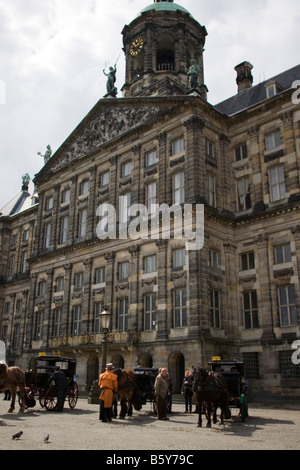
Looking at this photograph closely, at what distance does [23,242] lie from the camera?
50750 mm

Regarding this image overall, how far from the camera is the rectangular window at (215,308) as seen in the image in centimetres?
2769

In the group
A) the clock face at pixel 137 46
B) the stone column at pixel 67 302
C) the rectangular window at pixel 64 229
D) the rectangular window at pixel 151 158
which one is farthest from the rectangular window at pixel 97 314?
the clock face at pixel 137 46

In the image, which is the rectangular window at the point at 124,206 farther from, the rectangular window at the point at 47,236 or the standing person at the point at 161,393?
the standing person at the point at 161,393

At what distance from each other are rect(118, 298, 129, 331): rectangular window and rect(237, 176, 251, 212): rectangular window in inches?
414

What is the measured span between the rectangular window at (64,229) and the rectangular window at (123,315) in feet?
33.3

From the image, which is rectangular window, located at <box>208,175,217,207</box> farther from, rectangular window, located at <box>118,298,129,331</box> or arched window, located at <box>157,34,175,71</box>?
arched window, located at <box>157,34,175,71</box>

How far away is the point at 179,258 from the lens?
28.6 m

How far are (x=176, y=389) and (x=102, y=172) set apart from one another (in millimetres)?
18739

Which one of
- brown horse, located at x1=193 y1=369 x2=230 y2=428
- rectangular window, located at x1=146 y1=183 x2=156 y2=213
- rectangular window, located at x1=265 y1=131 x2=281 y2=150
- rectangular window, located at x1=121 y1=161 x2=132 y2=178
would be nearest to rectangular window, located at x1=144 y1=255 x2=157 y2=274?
rectangular window, located at x1=146 y1=183 x2=156 y2=213

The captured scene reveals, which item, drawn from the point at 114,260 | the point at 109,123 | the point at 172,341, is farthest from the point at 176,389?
the point at 109,123

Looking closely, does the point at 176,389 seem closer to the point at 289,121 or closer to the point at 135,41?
the point at 289,121

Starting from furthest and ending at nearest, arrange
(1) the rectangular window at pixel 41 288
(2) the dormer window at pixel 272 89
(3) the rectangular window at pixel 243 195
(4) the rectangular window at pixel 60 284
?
(1) the rectangular window at pixel 41 288 → (4) the rectangular window at pixel 60 284 → (2) the dormer window at pixel 272 89 → (3) the rectangular window at pixel 243 195

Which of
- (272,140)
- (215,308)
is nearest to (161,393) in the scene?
(215,308)

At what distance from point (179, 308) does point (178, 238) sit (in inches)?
176
